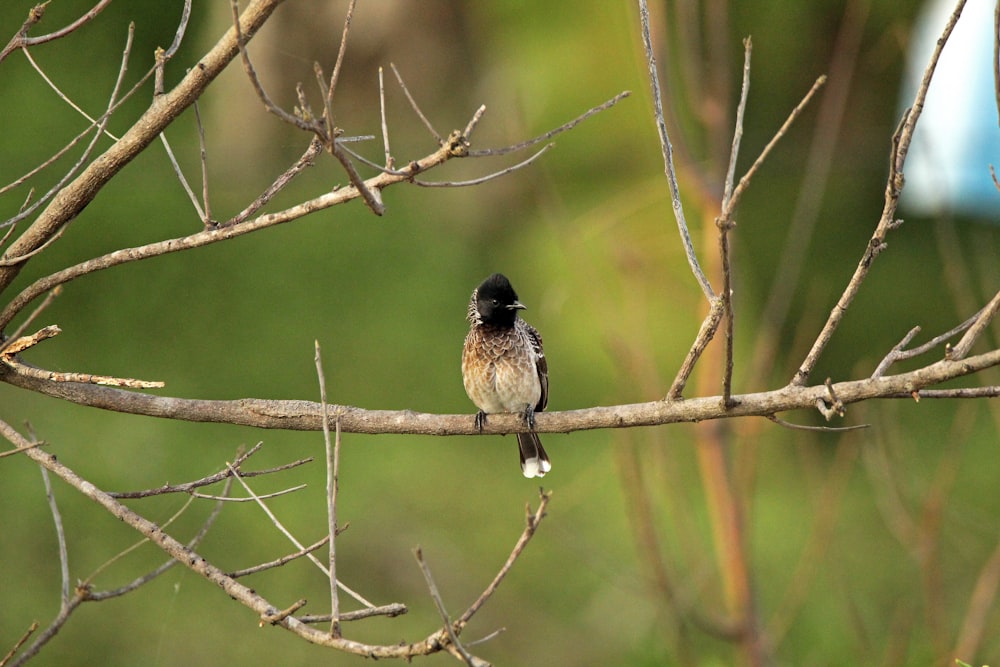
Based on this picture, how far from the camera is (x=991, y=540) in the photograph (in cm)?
766

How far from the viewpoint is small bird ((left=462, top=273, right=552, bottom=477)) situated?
16.2 ft

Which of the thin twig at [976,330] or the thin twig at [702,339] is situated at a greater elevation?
the thin twig at [702,339]

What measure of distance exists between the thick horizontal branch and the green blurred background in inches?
162

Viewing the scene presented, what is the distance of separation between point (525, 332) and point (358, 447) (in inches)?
175

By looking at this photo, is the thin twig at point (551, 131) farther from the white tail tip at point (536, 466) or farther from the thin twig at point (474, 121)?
the white tail tip at point (536, 466)

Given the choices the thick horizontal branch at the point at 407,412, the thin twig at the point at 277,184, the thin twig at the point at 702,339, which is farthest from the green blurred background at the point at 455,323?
the thin twig at the point at 277,184

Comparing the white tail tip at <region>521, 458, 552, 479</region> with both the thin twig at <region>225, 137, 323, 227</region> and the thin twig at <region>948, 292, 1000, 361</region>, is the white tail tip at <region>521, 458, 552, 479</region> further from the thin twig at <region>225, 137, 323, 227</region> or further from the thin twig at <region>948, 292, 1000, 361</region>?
the thin twig at <region>948, 292, 1000, 361</region>

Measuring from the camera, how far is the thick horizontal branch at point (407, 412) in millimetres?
2549

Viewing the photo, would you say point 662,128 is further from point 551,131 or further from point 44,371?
point 44,371

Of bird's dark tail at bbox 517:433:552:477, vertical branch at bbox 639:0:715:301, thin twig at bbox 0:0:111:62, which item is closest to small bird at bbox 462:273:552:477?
bird's dark tail at bbox 517:433:552:477

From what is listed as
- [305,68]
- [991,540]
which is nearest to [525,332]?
[991,540]

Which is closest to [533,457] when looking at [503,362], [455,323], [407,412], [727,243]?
[503,362]

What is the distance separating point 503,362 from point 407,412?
6.15 ft

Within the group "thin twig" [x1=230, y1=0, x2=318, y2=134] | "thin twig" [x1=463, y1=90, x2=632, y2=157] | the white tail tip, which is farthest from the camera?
the white tail tip
